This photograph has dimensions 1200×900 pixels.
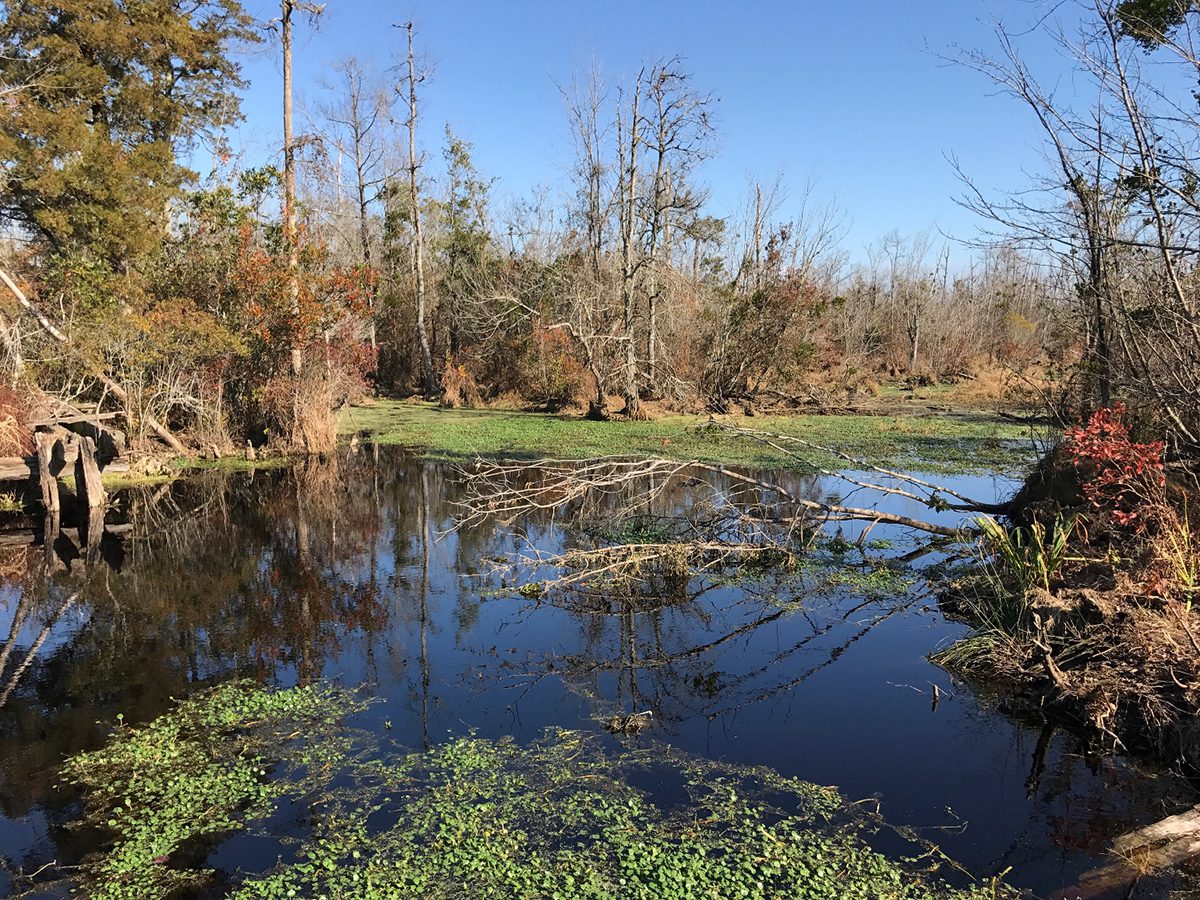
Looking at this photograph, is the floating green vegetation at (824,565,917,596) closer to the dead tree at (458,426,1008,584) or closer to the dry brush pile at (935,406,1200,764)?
the dead tree at (458,426,1008,584)

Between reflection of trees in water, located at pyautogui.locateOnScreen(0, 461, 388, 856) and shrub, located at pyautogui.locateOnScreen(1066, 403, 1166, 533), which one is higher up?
shrub, located at pyautogui.locateOnScreen(1066, 403, 1166, 533)

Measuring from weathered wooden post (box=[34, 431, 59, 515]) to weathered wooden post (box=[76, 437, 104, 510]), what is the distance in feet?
1.03

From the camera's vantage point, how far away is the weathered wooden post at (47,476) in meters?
11.1

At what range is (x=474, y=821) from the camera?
436 cm

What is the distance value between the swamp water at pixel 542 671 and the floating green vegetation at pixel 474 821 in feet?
0.55

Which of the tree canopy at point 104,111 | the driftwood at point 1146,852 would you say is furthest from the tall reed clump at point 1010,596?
the tree canopy at point 104,111

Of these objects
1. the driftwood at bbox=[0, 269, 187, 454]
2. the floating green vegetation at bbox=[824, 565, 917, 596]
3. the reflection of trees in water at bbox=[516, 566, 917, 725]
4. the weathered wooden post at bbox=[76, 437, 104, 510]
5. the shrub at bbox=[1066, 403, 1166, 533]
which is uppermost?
the driftwood at bbox=[0, 269, 187, 454]

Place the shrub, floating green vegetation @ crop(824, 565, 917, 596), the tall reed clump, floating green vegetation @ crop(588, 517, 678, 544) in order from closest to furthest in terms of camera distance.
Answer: the shrub < the tall reed clump < floating green vegetation @ crop(824, 565, 917, 596) < floating green vegetation @ crop(588, 517, 678, 544)

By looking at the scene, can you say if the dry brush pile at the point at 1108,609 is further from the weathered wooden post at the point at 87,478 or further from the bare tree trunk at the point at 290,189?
the bare tree trunk at the point at 290,189

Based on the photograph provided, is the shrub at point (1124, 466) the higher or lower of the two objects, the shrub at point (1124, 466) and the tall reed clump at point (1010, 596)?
the higher

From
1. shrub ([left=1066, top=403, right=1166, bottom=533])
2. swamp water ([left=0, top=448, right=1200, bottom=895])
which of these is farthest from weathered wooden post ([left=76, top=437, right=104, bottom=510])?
shrub ([left=1066, top=403, right=1166, bottom=533])

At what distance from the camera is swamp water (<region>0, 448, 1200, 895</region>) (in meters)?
4.57

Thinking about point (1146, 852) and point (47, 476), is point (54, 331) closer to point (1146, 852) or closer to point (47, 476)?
point (47, 476)

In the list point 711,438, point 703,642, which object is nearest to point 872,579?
point 703,642
